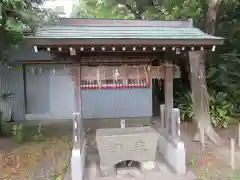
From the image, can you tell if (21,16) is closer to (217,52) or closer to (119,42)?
(119,42)

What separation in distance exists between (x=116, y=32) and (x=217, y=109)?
19.1 feet

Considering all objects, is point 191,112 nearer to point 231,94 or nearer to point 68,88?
point 231,94

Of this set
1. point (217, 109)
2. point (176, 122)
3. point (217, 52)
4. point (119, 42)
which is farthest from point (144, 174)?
point (217, 52)

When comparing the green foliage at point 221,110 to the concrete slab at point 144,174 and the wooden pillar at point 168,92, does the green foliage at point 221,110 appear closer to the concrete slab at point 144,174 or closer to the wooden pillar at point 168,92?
the wooden pillar at point 168,92

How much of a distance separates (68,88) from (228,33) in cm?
718

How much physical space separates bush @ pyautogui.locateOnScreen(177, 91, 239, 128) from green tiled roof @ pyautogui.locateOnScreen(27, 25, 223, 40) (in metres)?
4.39

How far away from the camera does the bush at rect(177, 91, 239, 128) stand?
31.1ft

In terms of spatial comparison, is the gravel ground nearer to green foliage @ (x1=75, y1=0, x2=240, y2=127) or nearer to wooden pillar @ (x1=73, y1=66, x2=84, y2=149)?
wooden pillar @ (x1=73, y1=66, x2=84, y2=149)

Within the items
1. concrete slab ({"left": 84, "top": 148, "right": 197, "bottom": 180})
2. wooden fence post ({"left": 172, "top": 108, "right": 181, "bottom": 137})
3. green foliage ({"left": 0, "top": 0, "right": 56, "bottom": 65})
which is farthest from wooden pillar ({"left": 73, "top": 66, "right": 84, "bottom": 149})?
wooden fence post ({"left": 172, "top": 108, "right": 181, "bottom": 137})

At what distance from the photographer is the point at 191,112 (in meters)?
10.0

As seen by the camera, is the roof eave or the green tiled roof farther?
the green tiled roof

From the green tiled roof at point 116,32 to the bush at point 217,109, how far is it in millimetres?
4395

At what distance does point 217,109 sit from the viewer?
31.7 feet

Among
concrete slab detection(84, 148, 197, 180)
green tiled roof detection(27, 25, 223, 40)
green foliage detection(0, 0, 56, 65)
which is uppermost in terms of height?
green foliage detection(0, 0, 56, 65)
